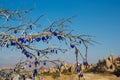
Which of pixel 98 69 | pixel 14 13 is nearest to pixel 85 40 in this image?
pixel 14 13

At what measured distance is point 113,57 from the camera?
9494 centimetres

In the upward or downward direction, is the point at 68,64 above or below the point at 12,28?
below

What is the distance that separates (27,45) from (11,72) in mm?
1250

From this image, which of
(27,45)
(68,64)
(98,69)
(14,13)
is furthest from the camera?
(98,69)

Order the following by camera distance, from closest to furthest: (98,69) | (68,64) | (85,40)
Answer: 1. (85,40)
2. (68,64)
3. (98,69)

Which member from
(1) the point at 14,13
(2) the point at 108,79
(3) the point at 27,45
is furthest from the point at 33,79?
(2) the point at 108,79

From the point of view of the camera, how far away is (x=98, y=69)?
92.1 meters

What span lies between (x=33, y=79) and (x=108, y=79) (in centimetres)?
6014

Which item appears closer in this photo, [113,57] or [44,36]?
[44,36]

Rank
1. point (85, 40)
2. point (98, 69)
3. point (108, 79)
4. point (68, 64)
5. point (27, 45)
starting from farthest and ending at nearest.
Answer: point (98, 69) → point (108, 79) → point (27, 45) → point (68, 64) → point (85, 40)

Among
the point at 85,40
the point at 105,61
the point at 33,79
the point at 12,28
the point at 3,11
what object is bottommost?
the point at 33,79

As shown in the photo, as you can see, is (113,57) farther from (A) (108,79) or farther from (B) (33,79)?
(B) (33,79)

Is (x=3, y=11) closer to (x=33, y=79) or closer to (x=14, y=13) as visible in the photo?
(x=14, y=13)

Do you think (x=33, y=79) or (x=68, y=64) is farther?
(x=33, y=79)
